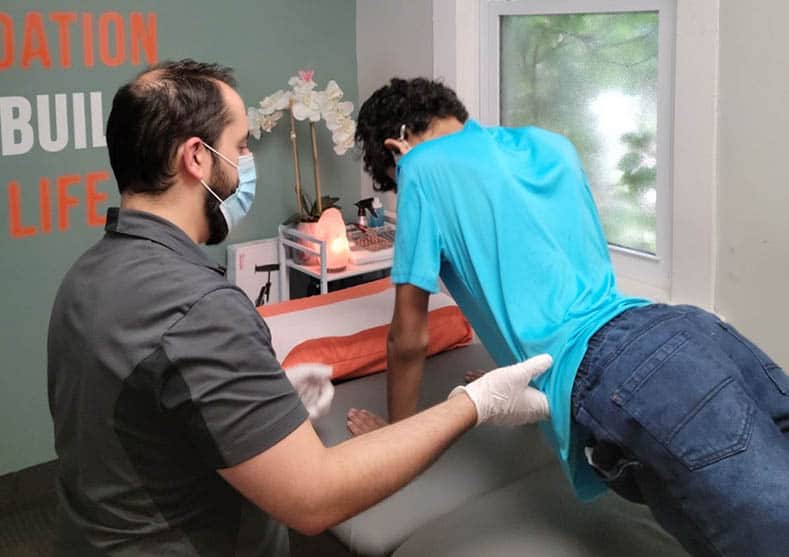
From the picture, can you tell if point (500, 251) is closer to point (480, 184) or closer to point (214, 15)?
point (480, 184)

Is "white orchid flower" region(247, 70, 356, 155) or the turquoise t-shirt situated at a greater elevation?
"white orchid flower" region(247, 70, 356, 155)

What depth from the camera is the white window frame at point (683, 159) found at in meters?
2.18

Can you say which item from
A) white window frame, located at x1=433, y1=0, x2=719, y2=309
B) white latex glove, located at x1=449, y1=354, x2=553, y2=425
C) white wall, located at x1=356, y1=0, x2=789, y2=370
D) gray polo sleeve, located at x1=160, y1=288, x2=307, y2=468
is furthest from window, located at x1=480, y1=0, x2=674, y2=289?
gray polo sleeve, located at x1=160, y1=288, x2=307, y2=468

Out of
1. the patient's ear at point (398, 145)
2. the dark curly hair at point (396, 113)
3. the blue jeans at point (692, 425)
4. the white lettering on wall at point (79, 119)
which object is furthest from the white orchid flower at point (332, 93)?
the blue jeans at point (692, 425)

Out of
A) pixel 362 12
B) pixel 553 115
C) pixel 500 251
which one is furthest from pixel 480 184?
pixel 362 12

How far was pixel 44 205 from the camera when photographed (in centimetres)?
278

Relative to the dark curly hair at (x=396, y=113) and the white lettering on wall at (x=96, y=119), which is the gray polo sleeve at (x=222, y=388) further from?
the white lettering on wall at (x=96, y=119)

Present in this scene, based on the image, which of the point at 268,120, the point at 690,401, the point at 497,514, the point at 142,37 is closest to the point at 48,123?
the point at 142,37

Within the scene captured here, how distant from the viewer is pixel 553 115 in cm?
283

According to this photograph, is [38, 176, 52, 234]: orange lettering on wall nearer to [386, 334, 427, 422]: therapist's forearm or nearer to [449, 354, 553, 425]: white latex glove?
→ [386, 334, 427, 422]: therapist's forearm

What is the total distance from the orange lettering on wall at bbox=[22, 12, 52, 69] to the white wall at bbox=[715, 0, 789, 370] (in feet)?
6.20

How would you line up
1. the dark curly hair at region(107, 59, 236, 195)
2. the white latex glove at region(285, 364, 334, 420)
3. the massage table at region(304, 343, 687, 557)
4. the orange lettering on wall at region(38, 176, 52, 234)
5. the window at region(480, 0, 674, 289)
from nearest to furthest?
the dark curly hair at region(107, 59, 236, 195) < the white latex glove at region(285, 364, 334, 420) < the massage table at region(304, 343, 687, 557) < the window at region(480, 0, 674, 289) < the orange lettering on wall at region(38, 176, 52, 234)

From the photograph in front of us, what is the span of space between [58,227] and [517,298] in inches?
67.0

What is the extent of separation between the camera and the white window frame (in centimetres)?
218
